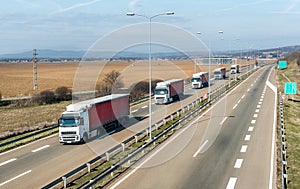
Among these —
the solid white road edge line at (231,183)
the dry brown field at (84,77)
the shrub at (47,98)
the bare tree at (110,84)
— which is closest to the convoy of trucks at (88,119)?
the solid white road edge line at (231,183)

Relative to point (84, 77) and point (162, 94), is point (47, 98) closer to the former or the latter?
point (162, 94)

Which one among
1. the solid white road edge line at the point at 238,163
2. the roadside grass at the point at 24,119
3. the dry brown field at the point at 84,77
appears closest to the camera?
the solid white road edge line at the point at 238,163

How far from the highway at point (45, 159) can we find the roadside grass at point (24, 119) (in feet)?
17.8

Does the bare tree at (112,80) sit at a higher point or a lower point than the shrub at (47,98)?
higher

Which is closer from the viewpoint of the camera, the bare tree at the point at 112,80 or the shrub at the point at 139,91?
the shrub at the point at 139,91

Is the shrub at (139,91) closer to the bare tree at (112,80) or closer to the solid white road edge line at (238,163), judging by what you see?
the bare tree at (112,80)

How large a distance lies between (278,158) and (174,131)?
32.6 ft

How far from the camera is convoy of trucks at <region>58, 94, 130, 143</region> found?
1015 inches

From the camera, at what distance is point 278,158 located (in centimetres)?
2109

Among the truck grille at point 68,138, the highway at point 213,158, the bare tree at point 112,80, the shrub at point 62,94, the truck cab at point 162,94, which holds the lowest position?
the highway at point 213,158

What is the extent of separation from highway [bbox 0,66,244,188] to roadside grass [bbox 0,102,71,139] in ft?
17.8

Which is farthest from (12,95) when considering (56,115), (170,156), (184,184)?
(184,184)

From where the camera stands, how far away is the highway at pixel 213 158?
666 inches

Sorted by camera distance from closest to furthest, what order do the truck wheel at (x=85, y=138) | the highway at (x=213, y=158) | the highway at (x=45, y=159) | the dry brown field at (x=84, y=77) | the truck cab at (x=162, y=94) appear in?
the highway at (x=213, y=158)
the highway at (x=45, y=159)
the truck wheel at (x=85, y=138)
the truck cab at (x=162, y=94)
the dry brown field at (x=84, y=77)
